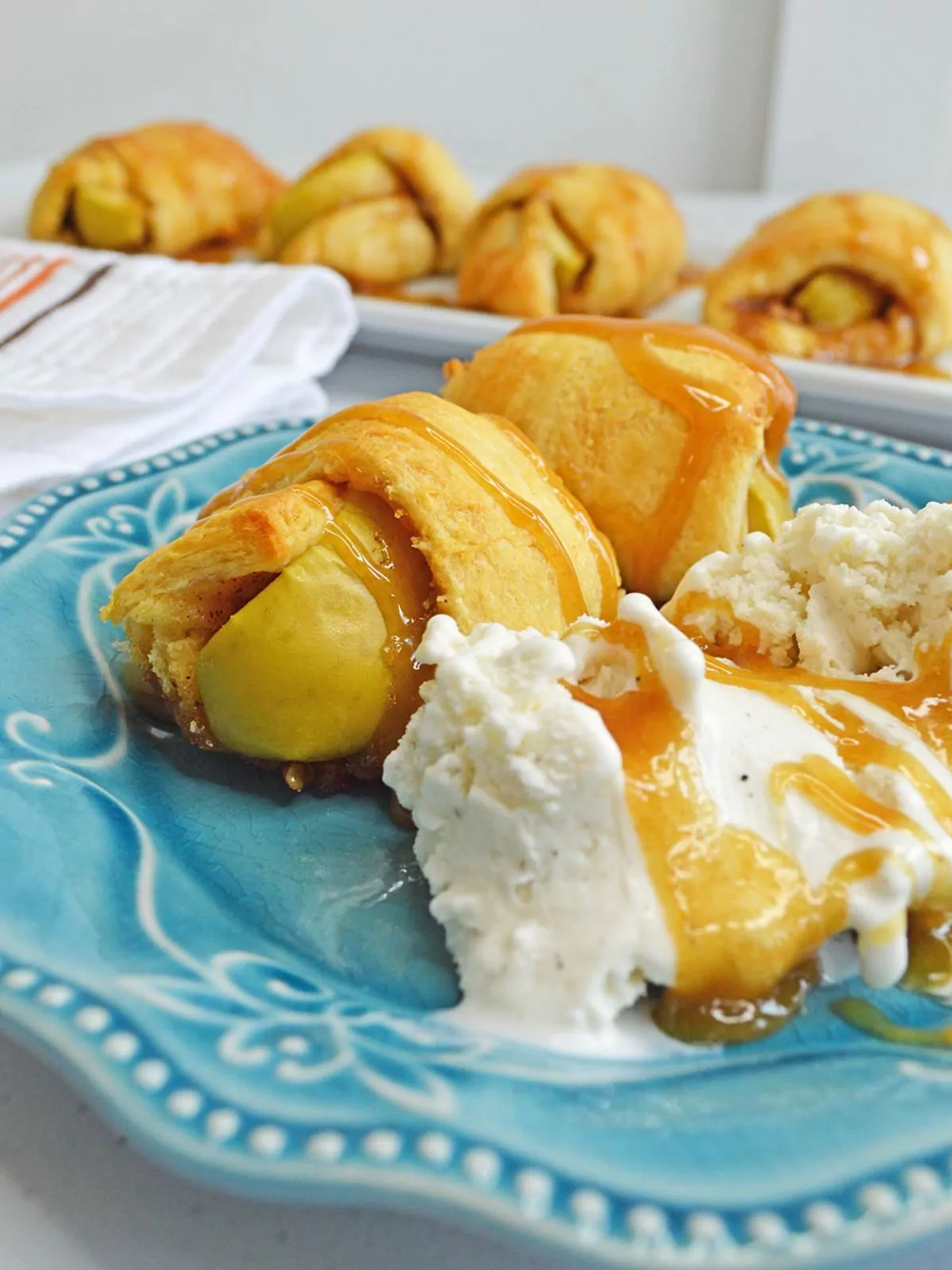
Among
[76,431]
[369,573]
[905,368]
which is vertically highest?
[369,573]

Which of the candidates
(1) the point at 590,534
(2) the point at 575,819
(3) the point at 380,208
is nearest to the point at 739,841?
(2) the point at 575,819

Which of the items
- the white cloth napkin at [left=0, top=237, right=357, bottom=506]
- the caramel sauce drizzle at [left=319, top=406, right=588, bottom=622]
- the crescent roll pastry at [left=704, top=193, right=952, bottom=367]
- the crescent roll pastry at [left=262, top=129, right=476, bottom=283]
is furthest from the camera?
the crescent roll pastry at [left=262, top=129, right=476, bottom=283]

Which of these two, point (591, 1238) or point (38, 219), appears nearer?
point (591, 1238)

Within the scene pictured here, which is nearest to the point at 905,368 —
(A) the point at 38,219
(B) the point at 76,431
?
(B) the point at 76,431

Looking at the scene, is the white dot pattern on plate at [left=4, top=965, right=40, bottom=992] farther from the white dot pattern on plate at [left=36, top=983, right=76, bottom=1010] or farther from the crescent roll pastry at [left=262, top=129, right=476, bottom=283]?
the crescent roll pastry at [left=262, top=129, right=476, bottom=283]

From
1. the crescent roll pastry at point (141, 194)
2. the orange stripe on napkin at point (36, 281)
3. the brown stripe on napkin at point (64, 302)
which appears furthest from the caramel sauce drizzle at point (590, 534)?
the crescent roll pastry at point (141, 194)

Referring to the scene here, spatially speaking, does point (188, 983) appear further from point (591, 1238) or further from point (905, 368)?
point (905, 368)

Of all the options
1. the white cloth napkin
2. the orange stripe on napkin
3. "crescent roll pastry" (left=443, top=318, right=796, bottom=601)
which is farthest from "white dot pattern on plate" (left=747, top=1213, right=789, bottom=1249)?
the orange stripe on napkin
